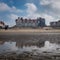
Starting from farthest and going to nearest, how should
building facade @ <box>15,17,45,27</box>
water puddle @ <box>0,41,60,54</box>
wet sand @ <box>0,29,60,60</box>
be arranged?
1. building facade @ <box>15,17,45,27</box>
2. water puddle @ <box>0,41,60,54</box>
3. wet sand @ <box>0,29,60,60</box>

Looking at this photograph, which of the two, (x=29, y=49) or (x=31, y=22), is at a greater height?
(x=31, y=22)

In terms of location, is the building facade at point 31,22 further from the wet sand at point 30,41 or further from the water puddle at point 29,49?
the water puddle at point 29,49

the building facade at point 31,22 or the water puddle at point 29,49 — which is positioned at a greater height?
the building facade at point 31,22

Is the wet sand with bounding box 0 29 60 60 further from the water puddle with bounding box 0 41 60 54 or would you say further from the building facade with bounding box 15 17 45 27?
the building facade with bounding box 15 17 45 27

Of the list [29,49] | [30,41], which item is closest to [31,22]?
[30,41]

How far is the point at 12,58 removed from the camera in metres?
8.41

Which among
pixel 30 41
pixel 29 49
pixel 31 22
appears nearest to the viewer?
pixel 29 49

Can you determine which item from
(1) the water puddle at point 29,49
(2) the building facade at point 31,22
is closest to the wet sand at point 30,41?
(1) the water puddle at point 29,49

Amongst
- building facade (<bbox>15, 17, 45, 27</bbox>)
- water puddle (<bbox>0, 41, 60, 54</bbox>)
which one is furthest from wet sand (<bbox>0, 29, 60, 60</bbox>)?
building facade (<bbox>15, 17, 45, 27</bbox>)

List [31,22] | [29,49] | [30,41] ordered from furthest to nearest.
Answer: [31,22] < [30,41] < [29,49]

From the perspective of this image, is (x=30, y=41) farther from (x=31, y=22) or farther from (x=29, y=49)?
(x=31, y=22)

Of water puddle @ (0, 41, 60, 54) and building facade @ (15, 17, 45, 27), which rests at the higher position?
building facade @ (15, 17, 45, 27)

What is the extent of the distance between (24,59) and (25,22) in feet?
146

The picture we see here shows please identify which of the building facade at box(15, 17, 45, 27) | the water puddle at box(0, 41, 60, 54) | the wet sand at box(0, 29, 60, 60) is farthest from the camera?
the building facade at box(15, 17, 45, 27)
